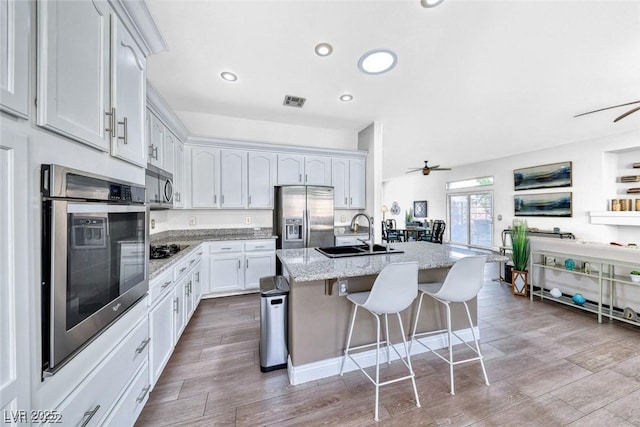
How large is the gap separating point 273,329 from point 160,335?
847 millimetres

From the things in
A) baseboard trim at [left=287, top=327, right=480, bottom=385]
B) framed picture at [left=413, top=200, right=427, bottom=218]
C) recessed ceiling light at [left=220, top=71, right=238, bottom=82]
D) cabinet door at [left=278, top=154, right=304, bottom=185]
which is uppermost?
recessed ceiling light at [left=220, top=71, right=238, bottom=82]

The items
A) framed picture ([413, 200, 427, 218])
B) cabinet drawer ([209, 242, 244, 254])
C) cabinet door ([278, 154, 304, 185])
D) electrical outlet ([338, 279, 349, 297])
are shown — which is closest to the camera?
electrical outlet ([338, 279, 349, 297])

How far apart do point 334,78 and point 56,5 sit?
2462 millimetres

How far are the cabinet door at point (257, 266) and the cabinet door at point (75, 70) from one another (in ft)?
9.22

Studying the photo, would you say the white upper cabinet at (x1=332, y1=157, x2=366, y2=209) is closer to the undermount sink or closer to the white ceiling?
the white ceiling

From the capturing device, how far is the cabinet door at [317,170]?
4351mm

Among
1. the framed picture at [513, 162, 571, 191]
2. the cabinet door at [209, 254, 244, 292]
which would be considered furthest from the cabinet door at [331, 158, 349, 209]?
the framed picture at [513, 162, 571, 191]

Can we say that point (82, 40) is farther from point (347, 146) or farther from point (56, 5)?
point (347, 146)

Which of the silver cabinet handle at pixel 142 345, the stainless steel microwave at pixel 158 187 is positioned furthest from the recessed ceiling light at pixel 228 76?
the silver cabinet handle at pixel 142 345

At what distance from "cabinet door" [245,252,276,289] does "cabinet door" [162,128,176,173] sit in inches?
62.5

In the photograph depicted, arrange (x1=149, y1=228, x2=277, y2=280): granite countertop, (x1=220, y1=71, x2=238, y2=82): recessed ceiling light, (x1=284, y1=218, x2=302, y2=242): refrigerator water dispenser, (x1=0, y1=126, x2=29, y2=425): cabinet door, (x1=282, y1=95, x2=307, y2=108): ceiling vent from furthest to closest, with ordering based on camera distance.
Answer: (x1=284, y1=218, x2=302, y2=242): refrigerator water dispenser < (x1=282, y1=95, x2=307, y2=108): ceiling vent < (x1=149, y1=228, x2=277, y2=280): granite countertop < (x1=220, y1=71, x2=238, y2=82): recessed ceiling light < (x1=0, y1=126, x2=29, y2=425): cabinet door

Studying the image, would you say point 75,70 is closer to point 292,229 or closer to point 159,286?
point 159,286

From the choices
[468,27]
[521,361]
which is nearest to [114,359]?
[521,361]

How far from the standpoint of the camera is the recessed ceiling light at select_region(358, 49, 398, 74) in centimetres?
246
